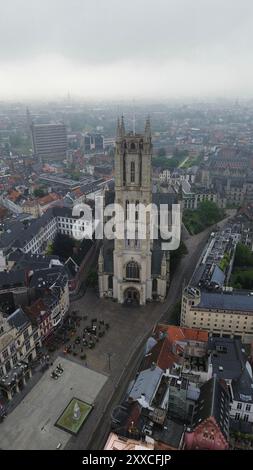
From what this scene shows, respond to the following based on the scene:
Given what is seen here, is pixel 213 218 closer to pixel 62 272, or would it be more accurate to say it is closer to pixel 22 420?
pixel 62 272

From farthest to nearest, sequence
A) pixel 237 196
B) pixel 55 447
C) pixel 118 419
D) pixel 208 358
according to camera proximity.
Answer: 1. pixel 237 196
2. pixel 208 358
3. pixel 55 447
4. pixel 118 419

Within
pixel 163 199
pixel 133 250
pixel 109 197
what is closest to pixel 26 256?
pixel 133 250

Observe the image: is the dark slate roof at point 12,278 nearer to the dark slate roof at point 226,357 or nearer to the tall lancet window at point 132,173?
the tall lancet window at point 132,173

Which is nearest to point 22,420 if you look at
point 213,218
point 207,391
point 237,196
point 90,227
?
point 207,391

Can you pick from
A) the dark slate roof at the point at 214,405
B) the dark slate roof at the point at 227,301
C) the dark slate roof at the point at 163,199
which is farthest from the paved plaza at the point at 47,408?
the dark slate roof at the point at 163,199

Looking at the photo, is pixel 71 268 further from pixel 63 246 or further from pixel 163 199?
pixel 163 199

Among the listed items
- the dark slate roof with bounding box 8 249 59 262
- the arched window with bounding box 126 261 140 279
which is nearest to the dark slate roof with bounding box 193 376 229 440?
the arched window with bounding box 126 261 140 279
